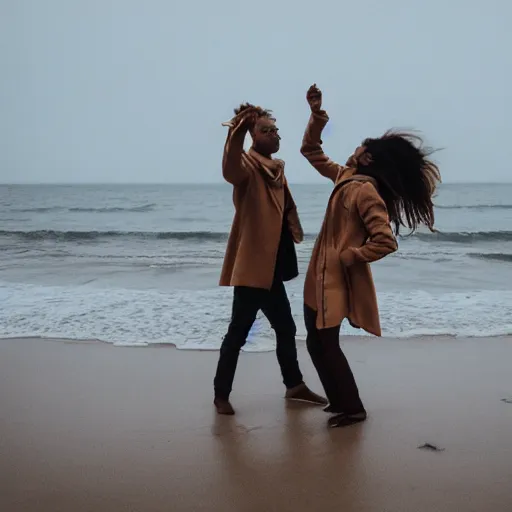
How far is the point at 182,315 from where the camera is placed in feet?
17.5

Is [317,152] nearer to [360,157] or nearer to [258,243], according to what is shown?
[360,157]

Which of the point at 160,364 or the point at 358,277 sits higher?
the point at 358,277

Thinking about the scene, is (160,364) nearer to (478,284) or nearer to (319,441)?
(319,441)

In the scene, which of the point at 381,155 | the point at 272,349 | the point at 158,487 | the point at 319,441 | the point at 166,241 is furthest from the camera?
the point at 166,241

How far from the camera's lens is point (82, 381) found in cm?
361

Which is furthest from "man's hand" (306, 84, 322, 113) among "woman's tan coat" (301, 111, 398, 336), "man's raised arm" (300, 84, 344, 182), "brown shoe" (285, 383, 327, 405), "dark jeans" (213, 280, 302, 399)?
"brown shoe" (285, 383, 327, 405)

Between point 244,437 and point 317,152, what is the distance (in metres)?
1.33

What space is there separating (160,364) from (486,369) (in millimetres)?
1843

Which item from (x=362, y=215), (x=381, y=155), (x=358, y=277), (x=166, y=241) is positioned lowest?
(x=166, y=241)

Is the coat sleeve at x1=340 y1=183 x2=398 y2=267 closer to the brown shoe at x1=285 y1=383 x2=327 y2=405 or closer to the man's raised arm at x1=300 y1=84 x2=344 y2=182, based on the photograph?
the man's raised arm at x1=300 y1=84 x2=344 y2=182

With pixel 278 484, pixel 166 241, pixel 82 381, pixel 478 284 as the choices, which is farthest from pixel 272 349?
pixel 166 241

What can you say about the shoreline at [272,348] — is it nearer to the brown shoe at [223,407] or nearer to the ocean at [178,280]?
the ocean at [178,280]

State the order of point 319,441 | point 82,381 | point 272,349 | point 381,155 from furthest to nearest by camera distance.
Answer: point 272,349, point 82,381, point 381,155, point 319,441

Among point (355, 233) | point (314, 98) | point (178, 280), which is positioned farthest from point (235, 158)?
point (178, 280)
